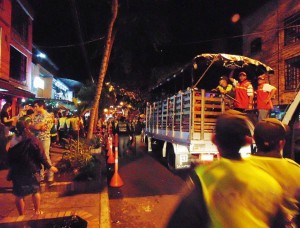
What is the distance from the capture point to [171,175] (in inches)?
360

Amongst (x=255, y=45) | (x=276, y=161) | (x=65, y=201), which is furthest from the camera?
(x=255, y=45)

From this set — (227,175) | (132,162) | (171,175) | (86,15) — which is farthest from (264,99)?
(86,15)

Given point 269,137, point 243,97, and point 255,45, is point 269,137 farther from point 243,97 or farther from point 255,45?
point 255,45

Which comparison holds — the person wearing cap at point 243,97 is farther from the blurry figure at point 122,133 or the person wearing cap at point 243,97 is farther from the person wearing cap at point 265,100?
the blurry figure at point 122,133

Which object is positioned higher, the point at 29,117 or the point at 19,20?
the point at 19,20

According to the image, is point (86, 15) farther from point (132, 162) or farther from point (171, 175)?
point (171, 175)

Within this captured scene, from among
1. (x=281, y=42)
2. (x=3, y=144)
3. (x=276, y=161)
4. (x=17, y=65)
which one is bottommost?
(x=3, y=144)

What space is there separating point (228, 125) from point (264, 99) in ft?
23.3

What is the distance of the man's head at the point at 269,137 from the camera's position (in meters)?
2.12

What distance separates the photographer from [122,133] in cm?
1241

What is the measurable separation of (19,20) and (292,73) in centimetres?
1703

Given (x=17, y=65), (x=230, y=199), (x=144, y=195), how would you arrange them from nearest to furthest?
(x=230, y=199) → (x=144, y=195) → (x=17, y=65)

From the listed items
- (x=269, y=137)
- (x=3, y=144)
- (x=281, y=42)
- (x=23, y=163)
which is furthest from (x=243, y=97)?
(x=281, y=42)

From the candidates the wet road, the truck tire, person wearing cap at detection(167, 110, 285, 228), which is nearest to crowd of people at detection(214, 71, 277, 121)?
the truck tire
